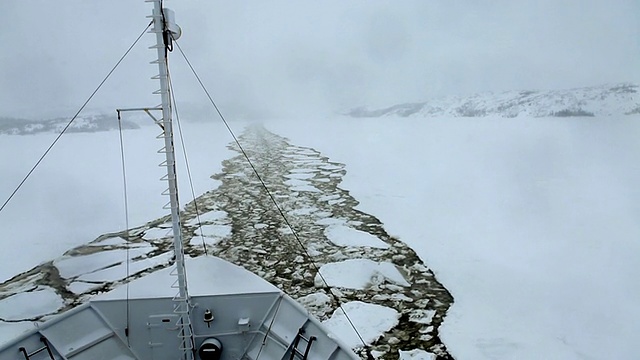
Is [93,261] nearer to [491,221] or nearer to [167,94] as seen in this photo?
[167,94]

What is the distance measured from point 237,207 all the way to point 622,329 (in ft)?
23.0

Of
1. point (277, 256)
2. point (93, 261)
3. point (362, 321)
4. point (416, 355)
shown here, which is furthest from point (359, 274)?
point (93, 261)

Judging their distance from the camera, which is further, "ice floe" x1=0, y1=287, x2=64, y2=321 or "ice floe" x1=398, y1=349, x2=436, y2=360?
"ice floe" x1=0, y1=287, x2=64, y2=321

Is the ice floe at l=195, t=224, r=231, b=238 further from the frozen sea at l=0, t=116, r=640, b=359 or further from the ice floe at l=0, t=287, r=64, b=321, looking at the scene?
the ice floe at l=0, t=287, r=64, b=321

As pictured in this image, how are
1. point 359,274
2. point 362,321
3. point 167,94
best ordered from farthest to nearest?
point 359,274
point 362,321
point 167,94

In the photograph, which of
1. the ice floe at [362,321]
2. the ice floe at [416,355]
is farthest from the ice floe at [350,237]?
the ice floe at [416,355]

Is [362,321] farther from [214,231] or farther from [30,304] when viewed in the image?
[30,304]

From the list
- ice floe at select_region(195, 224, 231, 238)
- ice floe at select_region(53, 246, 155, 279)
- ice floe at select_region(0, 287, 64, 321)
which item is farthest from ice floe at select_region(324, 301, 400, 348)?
ice floe at select_region(53, 246, 155, 279)

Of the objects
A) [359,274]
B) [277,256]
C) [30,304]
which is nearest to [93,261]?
[30,304]

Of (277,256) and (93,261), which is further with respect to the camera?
(277,256)

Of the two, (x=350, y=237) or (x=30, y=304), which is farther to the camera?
(x=350, y=237)

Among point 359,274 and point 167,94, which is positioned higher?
point 167,94

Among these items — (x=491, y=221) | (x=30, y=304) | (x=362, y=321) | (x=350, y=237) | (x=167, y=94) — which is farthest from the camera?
(x=491, y=221)

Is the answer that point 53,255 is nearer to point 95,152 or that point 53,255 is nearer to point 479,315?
point 479,315
